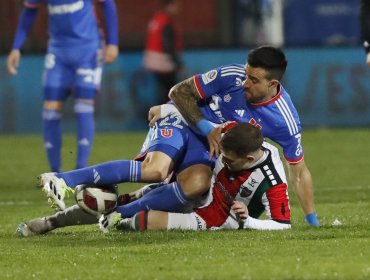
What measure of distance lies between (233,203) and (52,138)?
4.78 metres

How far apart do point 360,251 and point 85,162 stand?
5878 mm

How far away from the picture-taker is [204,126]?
8.82 meters

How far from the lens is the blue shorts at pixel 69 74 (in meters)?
→ 13.0

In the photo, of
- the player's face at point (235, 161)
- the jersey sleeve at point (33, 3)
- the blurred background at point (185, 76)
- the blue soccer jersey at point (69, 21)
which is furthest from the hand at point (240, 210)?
the blurred background at point (185, 76)

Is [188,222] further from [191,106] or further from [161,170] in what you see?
[191,106]

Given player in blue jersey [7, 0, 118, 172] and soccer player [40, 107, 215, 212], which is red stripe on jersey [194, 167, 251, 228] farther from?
player in blue jersey [7, 0, 118, 172]

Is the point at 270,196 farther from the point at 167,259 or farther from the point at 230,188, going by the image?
the point at 167,259

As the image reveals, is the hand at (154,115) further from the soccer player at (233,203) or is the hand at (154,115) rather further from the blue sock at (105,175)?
the blue sock at (105,175)

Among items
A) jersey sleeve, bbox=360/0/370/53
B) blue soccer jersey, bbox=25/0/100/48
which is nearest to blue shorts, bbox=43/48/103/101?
blue soccer jersey, bbox=25/0/100/48

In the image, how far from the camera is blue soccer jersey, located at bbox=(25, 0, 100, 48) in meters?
13.0

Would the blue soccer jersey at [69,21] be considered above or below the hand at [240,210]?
above

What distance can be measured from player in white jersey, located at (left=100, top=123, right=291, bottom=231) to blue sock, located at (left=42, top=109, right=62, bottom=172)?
4.30m

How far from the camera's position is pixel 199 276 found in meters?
6.61

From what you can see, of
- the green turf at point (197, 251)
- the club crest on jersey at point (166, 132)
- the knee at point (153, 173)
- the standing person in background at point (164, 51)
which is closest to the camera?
the green turf at point (197, 251)
